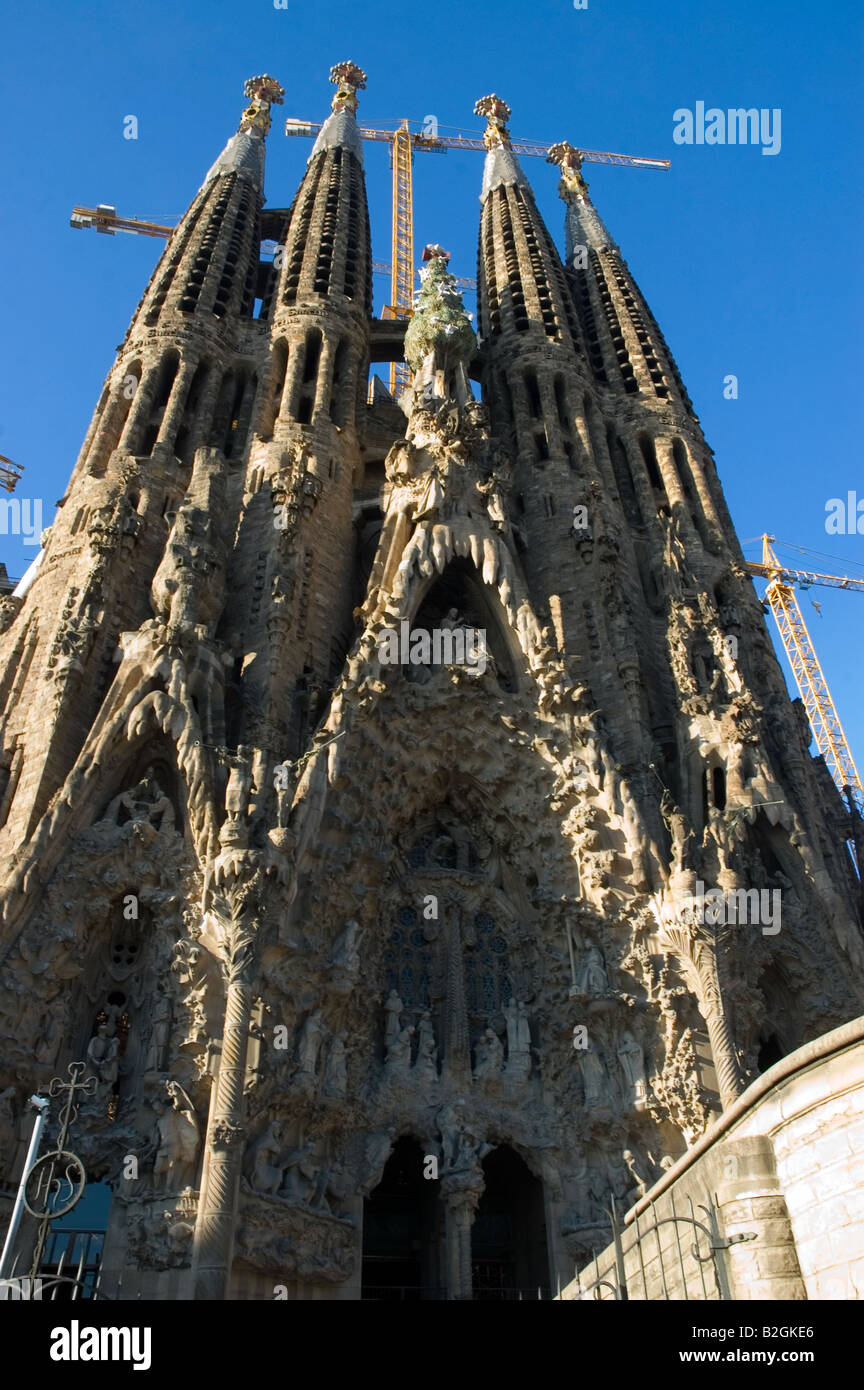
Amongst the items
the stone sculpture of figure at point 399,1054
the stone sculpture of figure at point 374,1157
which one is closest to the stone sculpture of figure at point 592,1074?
the stone sculpture of figure at point 399,1054

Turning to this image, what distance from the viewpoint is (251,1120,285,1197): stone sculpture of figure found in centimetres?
1289

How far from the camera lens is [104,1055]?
13.8 meters

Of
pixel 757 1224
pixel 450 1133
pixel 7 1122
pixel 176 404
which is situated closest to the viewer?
pixel 757 1224

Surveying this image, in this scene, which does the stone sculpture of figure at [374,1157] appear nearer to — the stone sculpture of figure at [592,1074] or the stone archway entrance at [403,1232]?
the stone archway entrance at [403,1232]

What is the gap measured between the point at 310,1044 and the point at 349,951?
1483 mm

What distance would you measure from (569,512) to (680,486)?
3369 millimetres

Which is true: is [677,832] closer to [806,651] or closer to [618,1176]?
[618,1176]

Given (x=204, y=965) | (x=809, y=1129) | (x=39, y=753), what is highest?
(x=39, y=753)

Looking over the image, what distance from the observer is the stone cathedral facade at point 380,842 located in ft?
44.0

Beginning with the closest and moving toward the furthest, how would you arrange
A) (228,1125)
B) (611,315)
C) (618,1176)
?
(228,1125)
(618,1176)
(611,315)

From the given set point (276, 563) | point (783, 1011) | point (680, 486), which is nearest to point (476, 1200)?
point (783, 1011)

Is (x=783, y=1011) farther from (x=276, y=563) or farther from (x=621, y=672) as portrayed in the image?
(x=276, y=563)

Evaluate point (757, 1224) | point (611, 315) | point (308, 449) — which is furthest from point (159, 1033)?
point (611, 315)

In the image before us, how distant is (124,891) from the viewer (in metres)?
14.6
